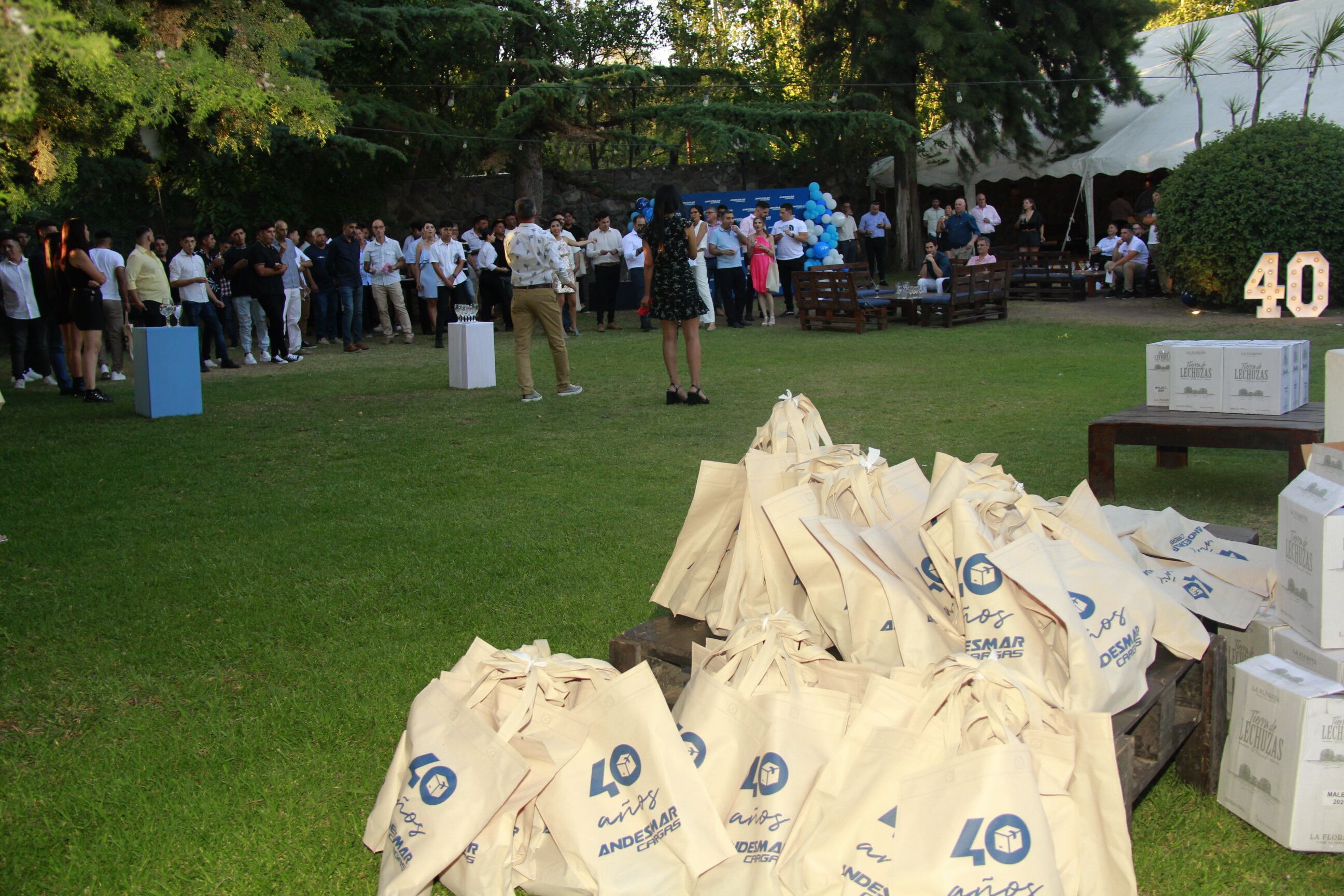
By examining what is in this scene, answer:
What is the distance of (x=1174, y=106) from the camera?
74.1ft

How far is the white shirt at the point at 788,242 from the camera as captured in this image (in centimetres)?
1812

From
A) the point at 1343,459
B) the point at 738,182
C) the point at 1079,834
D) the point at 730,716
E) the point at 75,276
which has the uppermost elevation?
the point at 738,182

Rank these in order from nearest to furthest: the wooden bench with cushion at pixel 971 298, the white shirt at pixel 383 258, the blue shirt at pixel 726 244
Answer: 1. the wooden bench with cushion at pixel 971 298
2. the white shirt at pixel 383 258
3. the blue shirt at pixel 726 244

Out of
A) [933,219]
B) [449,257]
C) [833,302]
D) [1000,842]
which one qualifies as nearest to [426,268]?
[449,257]

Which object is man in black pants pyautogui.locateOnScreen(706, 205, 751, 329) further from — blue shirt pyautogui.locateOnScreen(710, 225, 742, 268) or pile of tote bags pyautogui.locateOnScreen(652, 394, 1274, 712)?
pile of tote bags pyautogui.locateOnScreen(652, 394, 1274, 712)

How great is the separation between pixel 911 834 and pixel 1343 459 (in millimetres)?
1690

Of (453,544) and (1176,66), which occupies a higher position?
(1176,66)

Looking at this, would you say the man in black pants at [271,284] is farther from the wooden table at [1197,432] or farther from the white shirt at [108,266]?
the wooden table at [1197,432]

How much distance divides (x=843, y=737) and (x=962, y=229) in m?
18.5

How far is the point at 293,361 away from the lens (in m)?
14.6

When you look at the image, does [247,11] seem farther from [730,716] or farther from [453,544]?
[730,716]

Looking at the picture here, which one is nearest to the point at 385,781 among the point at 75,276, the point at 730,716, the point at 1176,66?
the point at 730,716

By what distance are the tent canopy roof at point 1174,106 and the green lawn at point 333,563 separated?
10.9 metres

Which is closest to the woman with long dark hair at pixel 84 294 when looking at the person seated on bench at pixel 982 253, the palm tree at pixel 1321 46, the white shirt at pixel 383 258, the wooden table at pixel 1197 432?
Answer: the white shirt at pixel 383 258
